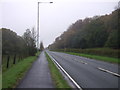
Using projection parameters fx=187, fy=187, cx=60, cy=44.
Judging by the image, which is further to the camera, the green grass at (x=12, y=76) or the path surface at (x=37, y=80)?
the green grass at (x=12, y=76)

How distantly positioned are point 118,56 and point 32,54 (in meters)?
21.6

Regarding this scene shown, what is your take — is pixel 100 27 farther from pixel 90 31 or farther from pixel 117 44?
pixel 117 44

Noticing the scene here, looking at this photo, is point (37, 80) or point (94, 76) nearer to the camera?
point (37, 80)

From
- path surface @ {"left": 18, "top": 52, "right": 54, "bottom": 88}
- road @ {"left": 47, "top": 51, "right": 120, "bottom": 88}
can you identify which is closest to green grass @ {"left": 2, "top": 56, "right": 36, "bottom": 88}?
path surface @ {"left": 18, "top": 52, "right": 54, "bottom": 88}

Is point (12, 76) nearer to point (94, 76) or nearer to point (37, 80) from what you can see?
point (37, 80)

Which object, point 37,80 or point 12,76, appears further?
point 12,76

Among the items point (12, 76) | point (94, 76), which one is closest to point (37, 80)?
point (12, 76)

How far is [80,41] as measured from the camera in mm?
85688

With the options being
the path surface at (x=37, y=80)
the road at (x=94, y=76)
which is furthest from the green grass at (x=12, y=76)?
the road at (x=94, y=76)

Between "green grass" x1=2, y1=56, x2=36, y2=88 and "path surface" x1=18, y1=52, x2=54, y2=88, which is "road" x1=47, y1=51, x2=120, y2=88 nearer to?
"path surface" x1=18, y1=52, x2=54, y2=88

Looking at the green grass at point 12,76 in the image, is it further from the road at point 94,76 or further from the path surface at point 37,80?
the road at point 94,76

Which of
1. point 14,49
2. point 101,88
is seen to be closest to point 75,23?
point 14,49

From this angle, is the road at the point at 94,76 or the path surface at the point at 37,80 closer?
the path surface at the point at 37,80

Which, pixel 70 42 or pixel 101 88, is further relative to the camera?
pixel 70 42
